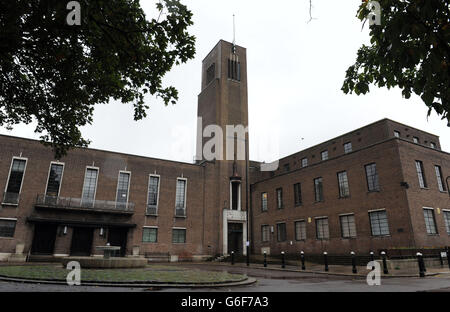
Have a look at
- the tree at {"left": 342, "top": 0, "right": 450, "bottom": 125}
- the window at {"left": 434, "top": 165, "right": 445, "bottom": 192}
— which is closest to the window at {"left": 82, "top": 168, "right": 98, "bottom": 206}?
the tree at {"left": 342, "top": 0, "right": 450, "bottom": 125}

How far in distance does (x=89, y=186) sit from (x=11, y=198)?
6243 mm

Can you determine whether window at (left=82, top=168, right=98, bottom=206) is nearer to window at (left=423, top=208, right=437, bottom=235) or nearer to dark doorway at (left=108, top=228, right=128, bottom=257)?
dark doorway at (left=108, top=228, right=128, bottom=257)

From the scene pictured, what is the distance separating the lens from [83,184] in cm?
2839

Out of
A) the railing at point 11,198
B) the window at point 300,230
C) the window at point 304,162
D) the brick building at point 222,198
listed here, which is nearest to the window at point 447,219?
the brick building at point 222,198

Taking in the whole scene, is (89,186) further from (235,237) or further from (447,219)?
(447,219)

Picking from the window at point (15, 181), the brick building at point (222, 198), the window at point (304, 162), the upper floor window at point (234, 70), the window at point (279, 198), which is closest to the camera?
the brick building at point (222, 198)

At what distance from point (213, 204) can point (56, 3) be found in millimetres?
31314

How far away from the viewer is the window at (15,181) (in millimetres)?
25034

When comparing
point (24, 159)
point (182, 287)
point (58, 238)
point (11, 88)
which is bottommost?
point (182, 287)

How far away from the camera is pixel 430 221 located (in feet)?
71.9

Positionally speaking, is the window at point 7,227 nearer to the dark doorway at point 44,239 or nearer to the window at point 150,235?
the dark doorway at point 44,239

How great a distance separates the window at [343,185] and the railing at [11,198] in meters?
28.5
